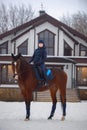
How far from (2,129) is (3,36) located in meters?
18.7

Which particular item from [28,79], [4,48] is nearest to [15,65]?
[28,79]

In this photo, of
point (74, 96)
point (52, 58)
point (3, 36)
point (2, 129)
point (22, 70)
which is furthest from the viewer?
point (3, 36)

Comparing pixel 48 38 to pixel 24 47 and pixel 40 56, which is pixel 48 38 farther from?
pixel 40 56

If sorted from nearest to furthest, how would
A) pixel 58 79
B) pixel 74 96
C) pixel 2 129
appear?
pixel 2 129, pixel 58 79, pixel 74 96

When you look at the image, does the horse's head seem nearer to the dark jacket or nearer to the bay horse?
the bay horse

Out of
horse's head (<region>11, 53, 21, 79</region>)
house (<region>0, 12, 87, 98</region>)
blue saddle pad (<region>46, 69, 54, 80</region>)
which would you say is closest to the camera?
horse's head (<region>11, 53, 21, 79</region>)

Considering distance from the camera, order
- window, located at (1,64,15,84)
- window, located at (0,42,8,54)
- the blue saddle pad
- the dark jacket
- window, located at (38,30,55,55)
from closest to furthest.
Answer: the dark jacket
the blue saddle pad
window, located at (1,64,15,84)
window, located at (38,30,55,55)
window, located at (0,42,8,54)

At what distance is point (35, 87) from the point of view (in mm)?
8242

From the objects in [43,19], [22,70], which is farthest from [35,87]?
Answer: [43,19]

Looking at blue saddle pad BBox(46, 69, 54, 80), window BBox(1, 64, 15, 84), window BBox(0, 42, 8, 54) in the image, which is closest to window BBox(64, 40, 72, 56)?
window BBox(1, 64, 15, 84)

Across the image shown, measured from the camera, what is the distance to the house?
2342 cm

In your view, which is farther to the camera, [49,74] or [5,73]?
[5,73]

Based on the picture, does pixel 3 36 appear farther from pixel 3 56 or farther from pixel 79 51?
pixel 79 51

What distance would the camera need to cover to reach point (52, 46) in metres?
24.2
